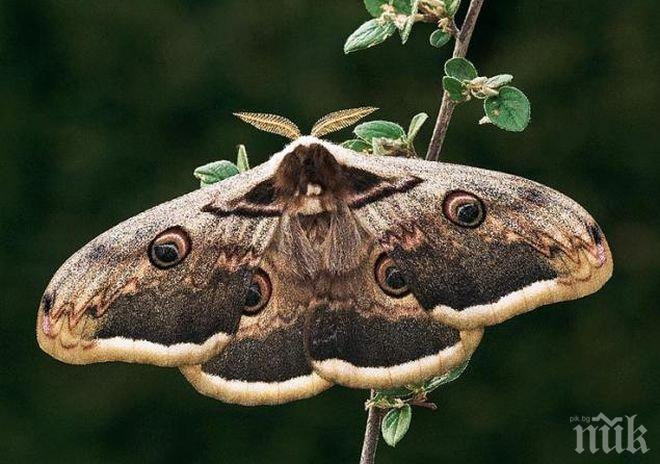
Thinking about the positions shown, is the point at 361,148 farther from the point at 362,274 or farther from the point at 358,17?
the point at 358,17

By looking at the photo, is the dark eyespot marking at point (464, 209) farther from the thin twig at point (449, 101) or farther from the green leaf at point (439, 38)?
the green leaf at point (439, 38)

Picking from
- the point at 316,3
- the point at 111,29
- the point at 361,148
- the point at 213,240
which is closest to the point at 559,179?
the point at 316,3

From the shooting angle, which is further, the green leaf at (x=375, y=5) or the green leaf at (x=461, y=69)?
the green leaf at (x=375, y=5)

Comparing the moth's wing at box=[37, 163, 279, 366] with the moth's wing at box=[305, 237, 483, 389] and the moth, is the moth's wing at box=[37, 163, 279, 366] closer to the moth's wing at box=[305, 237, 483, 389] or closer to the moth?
the moth

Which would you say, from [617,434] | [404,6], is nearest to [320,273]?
[404,6]

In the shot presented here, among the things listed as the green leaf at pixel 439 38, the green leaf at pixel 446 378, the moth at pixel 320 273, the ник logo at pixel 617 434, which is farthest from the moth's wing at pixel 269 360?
the ник logo at pixel 617 434

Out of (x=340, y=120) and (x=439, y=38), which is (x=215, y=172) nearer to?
(x=340, y=120)
